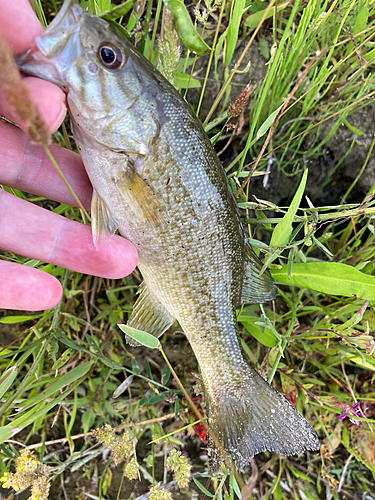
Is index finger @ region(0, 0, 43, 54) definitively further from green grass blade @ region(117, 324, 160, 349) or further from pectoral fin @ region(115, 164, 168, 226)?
green grass blade @ region(117, 324, 160, 349)

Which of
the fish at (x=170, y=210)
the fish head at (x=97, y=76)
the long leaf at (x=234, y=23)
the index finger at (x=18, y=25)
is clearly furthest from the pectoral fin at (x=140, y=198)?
the long leaf at (x=234, y=23)

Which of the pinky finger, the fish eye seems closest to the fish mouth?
the fish eye

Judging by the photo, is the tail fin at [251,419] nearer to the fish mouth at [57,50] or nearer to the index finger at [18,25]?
the fish mouth at [57,50]

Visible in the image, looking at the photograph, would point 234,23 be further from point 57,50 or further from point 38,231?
point 38,231

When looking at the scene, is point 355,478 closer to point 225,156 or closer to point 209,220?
point 209,220

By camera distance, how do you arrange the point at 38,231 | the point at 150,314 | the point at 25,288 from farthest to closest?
the point at 150,314, the point at 38,231, the point at 25,288

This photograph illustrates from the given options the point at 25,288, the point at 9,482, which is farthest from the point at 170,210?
the point at 9,482
